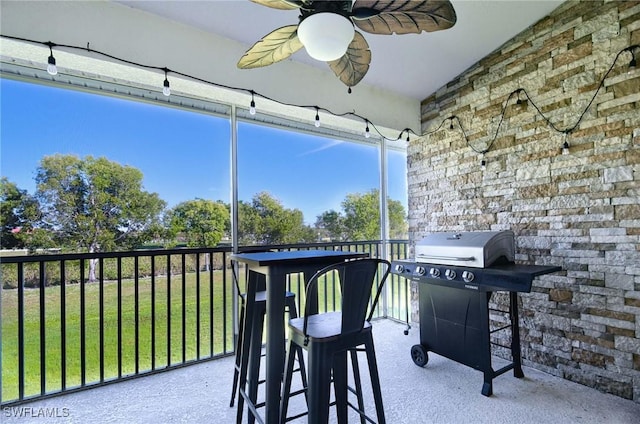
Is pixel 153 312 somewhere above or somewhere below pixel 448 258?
below

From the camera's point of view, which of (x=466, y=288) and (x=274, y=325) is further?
(x=466, y=288)

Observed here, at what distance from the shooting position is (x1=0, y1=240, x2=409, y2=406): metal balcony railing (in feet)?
7.69

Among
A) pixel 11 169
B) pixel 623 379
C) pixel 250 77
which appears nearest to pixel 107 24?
pixel 250 77

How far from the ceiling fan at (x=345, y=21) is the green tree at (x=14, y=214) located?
205cm

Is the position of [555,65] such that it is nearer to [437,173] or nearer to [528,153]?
[528,153]

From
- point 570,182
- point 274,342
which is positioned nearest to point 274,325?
point 274,342

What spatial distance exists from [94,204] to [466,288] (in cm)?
292

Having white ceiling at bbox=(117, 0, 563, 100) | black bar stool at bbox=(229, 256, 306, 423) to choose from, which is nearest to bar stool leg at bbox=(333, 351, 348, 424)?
black bar stool at bbox=(229, 256, 306, 423)

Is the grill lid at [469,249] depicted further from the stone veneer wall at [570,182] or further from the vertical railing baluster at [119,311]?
the vertical railing baluster at [119,311]

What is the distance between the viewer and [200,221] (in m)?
3.03

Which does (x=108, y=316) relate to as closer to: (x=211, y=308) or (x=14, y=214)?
(x=211, y=308)

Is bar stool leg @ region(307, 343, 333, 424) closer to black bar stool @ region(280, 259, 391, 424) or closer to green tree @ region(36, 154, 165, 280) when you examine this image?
black bar stool @ region(280, 259, 391, 424)

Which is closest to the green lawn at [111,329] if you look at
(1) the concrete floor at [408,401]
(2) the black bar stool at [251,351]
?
(1) the concrete floor at [408,401]

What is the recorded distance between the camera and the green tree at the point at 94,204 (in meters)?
2.44
